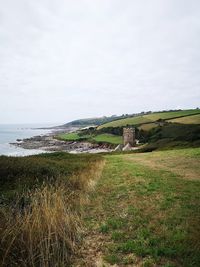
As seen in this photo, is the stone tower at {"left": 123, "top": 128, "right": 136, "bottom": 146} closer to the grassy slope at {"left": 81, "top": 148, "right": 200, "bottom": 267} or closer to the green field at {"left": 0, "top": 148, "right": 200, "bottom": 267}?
the grassy slope at {"left": 81, "top": 148, "right": 200, "bottom": 267}

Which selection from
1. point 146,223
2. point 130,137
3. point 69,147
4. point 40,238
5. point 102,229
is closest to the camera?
point 40,238

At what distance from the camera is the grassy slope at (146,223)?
208 inches

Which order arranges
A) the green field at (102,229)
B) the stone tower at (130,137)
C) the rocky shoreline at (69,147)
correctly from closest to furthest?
the green field at (102,229)
the stone tower at (130,137)
the rocky shoreline at (69,147)

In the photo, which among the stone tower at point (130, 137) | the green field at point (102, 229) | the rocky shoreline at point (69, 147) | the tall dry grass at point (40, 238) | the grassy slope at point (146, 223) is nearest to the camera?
the tall dry grass at point (40, 238)

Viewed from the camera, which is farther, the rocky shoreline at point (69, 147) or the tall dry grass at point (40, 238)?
the rocky shoreline at point (69, 147)

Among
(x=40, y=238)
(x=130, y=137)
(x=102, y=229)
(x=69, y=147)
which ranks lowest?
(x=69, y=147)

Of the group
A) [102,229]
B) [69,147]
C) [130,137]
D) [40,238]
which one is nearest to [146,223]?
[102,229]

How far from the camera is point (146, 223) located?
6.93 m

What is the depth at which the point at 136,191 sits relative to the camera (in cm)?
1075

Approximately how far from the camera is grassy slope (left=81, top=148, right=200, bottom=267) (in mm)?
5289

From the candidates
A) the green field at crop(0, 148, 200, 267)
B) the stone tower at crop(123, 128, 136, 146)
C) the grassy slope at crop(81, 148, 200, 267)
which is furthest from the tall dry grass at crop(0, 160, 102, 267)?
the stone tower at crop(123, 128, 136, 146)

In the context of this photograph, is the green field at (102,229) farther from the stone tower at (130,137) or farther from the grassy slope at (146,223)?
the stone tower at (130,137)

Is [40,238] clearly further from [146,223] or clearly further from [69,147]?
[69,147]

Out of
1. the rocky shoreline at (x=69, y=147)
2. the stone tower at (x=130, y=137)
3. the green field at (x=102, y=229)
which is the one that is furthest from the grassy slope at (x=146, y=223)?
the rocky shoreline at (x=69, y=147)
